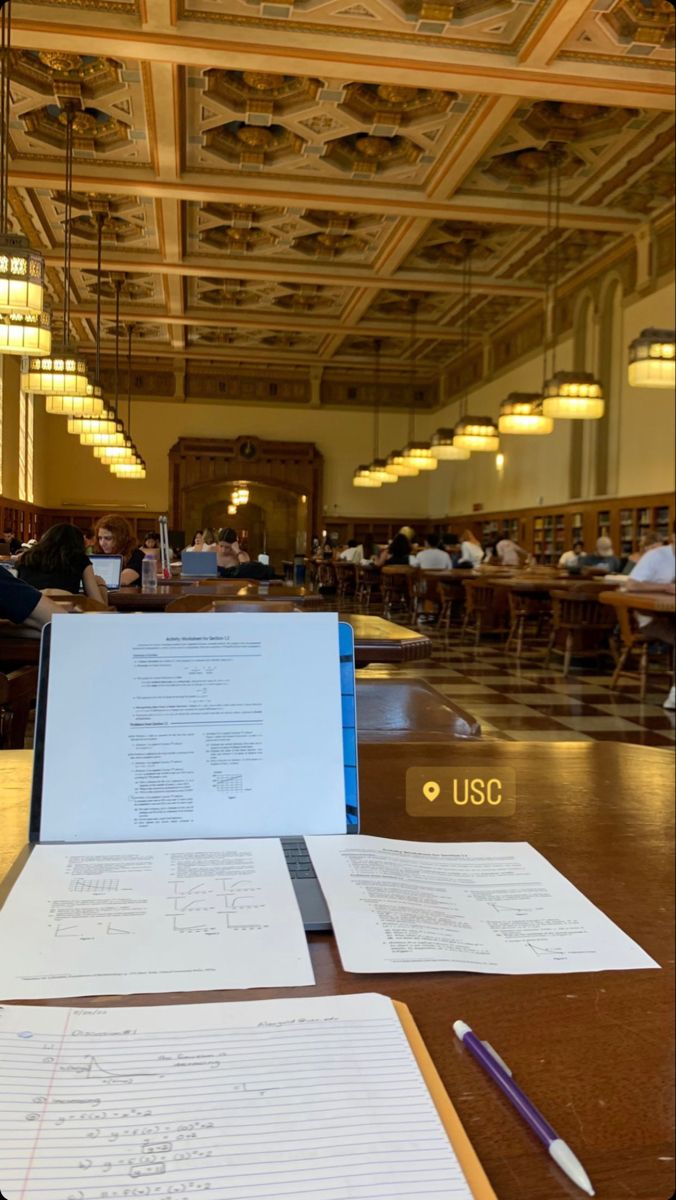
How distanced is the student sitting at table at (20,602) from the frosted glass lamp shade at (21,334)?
84.5 inches

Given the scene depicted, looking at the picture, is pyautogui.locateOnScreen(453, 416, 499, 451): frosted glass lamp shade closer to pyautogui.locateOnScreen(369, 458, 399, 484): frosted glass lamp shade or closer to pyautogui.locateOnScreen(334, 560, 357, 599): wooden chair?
pyautogui.locateOnScreen(334, 560, 357, 599): wooden chair

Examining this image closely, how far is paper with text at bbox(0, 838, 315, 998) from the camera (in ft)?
1.82

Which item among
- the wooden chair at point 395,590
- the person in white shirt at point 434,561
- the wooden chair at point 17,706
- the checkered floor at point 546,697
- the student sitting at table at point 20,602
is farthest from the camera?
the wooden chair at point 395,590

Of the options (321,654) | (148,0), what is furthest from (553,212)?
(321,654)

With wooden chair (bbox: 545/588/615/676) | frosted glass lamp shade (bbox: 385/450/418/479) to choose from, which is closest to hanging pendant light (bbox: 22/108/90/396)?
wooden chair (bbox: 545/588/615/676)

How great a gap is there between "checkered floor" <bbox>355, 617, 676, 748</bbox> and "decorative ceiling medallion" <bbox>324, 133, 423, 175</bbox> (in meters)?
4.41

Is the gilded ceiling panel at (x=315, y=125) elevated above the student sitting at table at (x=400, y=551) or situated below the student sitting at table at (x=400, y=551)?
above

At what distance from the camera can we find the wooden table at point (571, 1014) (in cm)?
41

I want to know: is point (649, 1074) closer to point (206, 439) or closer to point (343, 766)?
point (343, 766)

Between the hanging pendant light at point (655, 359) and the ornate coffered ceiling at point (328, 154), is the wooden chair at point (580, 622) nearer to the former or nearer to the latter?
the hanging pendant light at point (655, 359)

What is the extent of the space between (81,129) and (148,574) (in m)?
4.91

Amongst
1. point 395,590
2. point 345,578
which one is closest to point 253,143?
point 395,590

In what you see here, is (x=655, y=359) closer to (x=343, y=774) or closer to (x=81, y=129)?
(x=81, y=129)

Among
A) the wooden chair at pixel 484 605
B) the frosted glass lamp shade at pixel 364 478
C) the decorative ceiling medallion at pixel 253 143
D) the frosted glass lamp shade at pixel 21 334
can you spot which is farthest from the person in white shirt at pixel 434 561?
the frosted glass lamp shade at pixel 21 334
